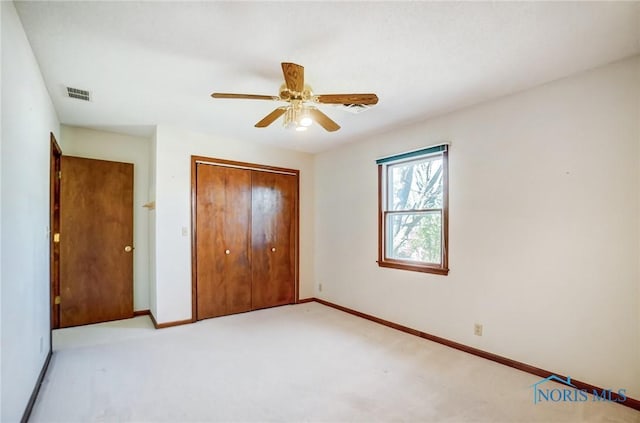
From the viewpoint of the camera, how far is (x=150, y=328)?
3.64 metres

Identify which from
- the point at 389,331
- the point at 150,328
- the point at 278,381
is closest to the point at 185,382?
the point at 278,381

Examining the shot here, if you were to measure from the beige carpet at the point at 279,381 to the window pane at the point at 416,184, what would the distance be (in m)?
1.48

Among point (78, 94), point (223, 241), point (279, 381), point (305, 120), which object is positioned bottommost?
point (279, 381)

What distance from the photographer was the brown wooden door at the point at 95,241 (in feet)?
12.1

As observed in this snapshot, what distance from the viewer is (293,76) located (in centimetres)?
192

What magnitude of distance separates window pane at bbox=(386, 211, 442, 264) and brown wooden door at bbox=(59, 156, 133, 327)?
3.40 metres

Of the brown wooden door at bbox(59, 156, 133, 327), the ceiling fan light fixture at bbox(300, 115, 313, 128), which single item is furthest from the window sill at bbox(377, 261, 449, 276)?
the brown wooden door at bbox(59, 156, 133, 327)

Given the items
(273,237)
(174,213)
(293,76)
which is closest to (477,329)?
(293,76)

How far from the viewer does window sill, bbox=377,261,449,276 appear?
10.6ft

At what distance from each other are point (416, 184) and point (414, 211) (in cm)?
31

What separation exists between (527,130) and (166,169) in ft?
12.4

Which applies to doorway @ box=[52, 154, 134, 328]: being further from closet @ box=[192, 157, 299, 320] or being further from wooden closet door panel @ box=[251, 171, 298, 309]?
wooden closet door panel @ box=[251, 171, 298, 309]

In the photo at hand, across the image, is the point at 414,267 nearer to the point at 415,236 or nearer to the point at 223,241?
the point at 415,236

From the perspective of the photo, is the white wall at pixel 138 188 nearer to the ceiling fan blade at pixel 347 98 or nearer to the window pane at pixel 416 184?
the ceiling fan blade at pixel 347 98
